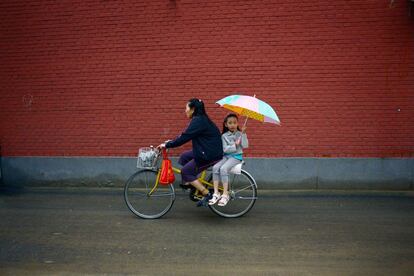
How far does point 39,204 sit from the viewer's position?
7066mm

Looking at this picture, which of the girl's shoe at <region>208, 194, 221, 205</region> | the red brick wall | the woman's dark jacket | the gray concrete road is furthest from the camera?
the red brick wall

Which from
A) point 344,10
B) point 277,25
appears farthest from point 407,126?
point 277,25

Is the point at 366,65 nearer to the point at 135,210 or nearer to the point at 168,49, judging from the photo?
the point at 168,49

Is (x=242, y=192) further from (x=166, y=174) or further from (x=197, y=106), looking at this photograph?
(x=197, y=106)

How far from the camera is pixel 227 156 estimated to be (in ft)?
19.7

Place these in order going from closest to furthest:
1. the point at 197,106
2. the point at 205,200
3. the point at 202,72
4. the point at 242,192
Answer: the point at 197,106, the point at 205,200, the point at 242,192, the point at 202,72

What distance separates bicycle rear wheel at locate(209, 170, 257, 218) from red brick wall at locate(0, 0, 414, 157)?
6.47 ft

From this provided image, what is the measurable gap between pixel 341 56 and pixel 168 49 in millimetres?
3386

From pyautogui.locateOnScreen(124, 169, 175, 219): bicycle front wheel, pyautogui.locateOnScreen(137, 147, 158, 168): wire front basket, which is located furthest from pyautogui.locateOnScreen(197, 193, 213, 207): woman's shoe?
pyautogui.locateOnScreen(137, 147, 158, 168): wire front basket

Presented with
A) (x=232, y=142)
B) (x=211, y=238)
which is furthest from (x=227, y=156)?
(x=211, y=238)

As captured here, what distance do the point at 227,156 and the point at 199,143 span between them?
1.66 feet

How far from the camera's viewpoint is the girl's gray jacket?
19.5ft

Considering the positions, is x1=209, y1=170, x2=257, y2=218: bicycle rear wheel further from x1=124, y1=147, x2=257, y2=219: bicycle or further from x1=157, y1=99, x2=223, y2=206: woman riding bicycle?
x1=157, y1=99, x2=223, y2=206: woman riding bicycle

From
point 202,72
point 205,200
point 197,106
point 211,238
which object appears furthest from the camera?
point 202,72
